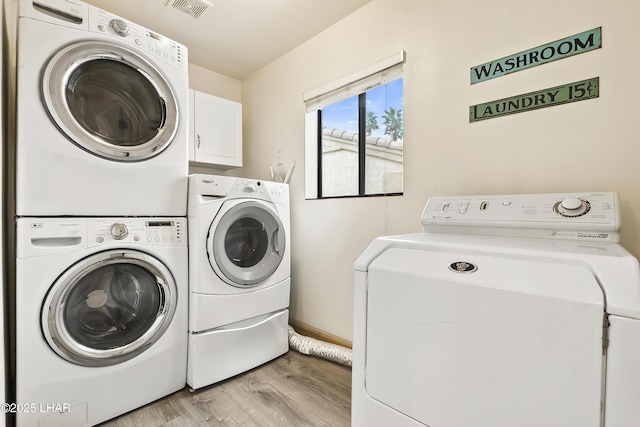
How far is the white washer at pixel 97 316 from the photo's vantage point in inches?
45.4

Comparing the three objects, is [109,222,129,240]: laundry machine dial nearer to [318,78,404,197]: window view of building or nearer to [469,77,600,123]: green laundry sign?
[318,78,404,197]: window view of building

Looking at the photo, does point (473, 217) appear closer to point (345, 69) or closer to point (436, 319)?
point (436, 319)

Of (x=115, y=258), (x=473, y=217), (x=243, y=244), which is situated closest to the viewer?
(x=473, y=217)

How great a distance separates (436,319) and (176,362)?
1413 millimetres

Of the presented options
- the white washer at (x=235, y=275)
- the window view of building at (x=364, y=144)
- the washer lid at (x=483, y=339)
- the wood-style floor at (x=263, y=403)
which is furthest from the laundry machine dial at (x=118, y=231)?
the window view of building at (x=364, y=144)

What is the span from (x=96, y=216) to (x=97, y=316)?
479mm

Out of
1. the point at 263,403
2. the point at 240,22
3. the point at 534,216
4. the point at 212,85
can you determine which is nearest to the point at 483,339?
the point at 534,216

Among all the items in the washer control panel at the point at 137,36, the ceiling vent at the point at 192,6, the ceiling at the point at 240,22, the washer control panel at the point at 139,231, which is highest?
the ceiling at the point at 240,22

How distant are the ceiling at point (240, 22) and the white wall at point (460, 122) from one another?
0.12 metres

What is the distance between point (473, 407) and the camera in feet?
2.34

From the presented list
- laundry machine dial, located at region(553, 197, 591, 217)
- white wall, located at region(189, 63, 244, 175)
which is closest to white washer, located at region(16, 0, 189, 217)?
white wall, located at region(189, 63, 244, 175)

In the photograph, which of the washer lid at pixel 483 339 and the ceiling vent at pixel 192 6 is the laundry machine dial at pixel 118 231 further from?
the ceiling vent at pixel 192 6

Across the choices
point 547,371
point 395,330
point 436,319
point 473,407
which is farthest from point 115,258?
point 547,371

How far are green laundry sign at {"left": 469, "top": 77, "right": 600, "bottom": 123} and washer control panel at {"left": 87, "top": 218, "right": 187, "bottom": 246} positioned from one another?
64.3 inches
